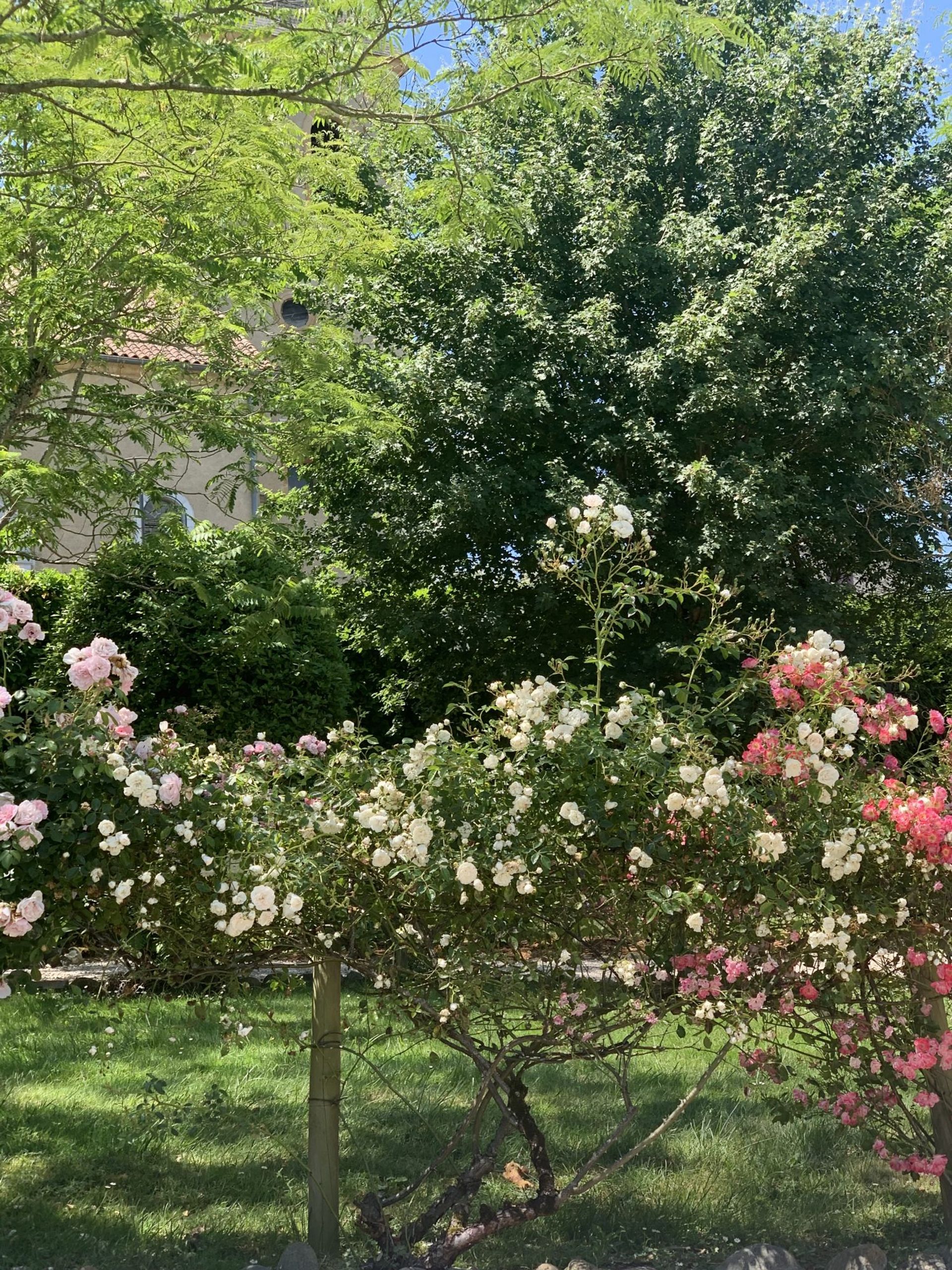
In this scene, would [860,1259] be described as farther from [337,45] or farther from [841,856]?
[337,45]

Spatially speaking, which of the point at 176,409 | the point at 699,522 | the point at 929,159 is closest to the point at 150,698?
the point at 176,409

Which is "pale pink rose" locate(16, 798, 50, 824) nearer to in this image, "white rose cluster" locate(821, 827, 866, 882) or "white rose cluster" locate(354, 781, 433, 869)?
"white rose cluster" locate(354, 781, 433, 869)

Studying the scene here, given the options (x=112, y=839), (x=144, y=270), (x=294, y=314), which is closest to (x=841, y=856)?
(x=112, y=839)

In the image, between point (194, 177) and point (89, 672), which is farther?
point (194, 177)

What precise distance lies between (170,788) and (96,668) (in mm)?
447

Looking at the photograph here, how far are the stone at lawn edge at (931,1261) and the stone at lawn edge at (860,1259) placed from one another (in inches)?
4.4

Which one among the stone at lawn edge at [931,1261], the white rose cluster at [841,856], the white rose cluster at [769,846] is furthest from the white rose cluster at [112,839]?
the stone at lawn edge at [931,1261]

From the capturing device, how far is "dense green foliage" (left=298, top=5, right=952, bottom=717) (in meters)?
11.7

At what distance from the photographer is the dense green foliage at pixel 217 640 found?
32.2 ft

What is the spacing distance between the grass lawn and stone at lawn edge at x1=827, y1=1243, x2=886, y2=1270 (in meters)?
0.22

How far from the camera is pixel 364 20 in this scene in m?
4.46

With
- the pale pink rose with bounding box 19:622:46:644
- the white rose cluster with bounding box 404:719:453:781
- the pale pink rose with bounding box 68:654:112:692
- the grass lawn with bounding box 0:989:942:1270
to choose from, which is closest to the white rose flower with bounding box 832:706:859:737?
the white rose cluster with bounding box 404:719:453:781

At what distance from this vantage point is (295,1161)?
4473 mm

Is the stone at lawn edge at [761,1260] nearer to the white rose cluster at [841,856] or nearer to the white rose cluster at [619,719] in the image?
the white rose cluster at [841,856]
